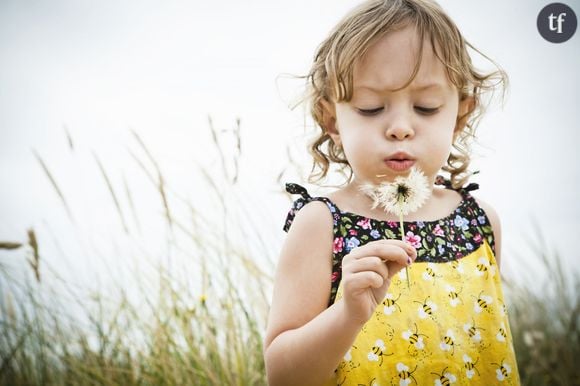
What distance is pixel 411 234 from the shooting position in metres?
1.41

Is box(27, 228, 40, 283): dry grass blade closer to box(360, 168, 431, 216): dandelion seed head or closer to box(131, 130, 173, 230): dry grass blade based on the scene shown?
box(131, 130, 173, 230): dry grass blade

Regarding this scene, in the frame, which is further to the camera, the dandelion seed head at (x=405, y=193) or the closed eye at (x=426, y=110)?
the closed eye at (x=426, y=110)

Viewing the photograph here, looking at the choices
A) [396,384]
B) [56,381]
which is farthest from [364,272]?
[56,381]

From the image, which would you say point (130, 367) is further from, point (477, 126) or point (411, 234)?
point (477, 126)

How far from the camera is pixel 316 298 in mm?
1292

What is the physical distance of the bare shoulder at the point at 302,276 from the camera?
1.28 m

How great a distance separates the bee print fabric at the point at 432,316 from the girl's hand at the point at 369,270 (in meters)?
0.19

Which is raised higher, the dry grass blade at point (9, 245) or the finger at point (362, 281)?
the dry grass blade at point (9, 245)

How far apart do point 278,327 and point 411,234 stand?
39cm

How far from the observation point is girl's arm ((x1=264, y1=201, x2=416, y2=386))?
1.08 meters

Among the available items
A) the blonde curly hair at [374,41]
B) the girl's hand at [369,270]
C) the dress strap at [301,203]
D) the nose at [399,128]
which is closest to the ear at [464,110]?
the blonde curly hair at [374,41]

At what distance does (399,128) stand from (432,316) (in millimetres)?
432

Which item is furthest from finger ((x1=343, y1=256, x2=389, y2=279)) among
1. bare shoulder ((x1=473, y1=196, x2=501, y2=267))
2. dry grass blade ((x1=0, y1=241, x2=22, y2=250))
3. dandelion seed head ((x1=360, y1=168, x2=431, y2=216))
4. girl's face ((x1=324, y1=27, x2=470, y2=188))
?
dry grass blade ((x1=0, y1=241, x2=22, y2=250))

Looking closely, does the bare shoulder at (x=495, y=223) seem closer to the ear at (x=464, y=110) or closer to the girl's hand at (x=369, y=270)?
the ear at (x=464, y=110)
